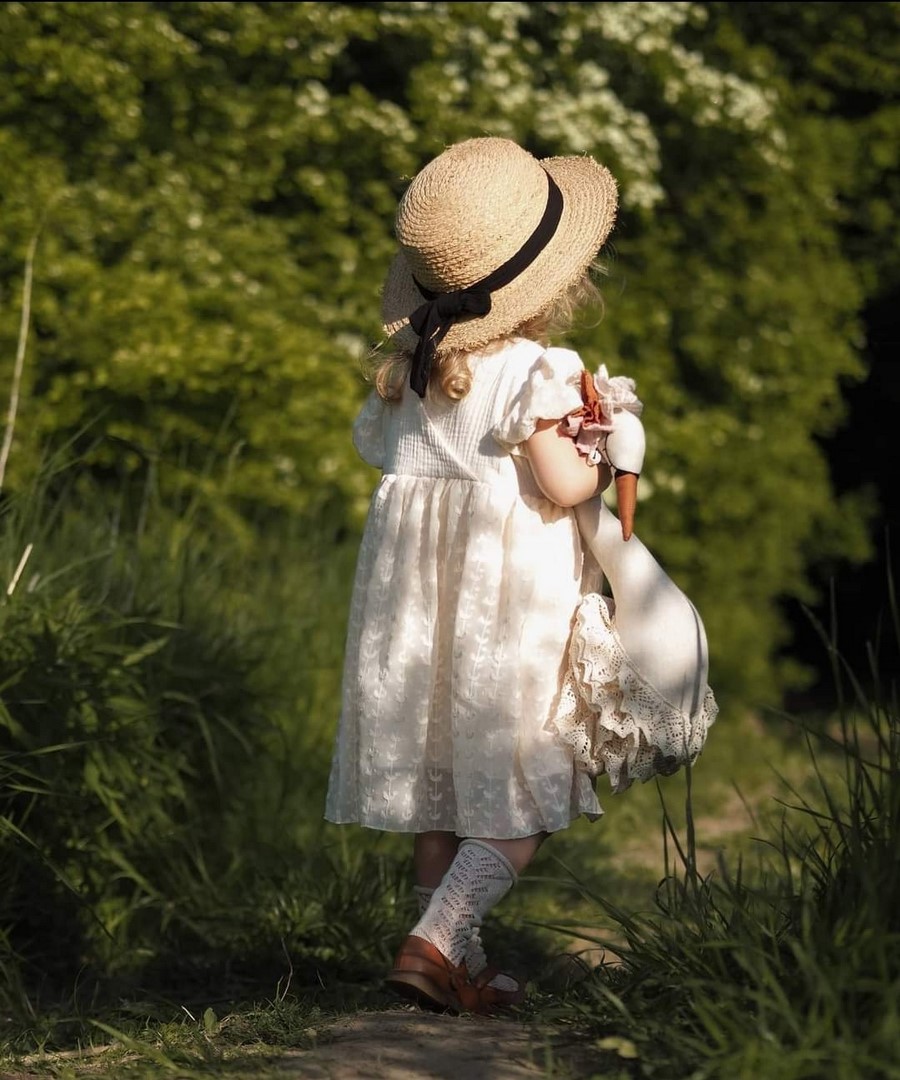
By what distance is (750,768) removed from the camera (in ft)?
20.3

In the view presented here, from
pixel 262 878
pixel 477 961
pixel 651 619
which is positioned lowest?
pixel 262 878

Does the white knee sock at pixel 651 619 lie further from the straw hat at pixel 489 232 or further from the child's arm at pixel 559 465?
the straw hat at pixel 489 232

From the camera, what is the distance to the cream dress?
278cm

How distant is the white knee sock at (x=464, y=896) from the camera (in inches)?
106

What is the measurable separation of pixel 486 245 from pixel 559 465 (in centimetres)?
43

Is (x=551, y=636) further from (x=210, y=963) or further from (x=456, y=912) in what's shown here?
(x=210, y=963)

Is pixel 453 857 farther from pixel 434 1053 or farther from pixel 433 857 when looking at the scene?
A: pixel 434 1053

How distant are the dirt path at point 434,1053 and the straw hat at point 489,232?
1212mm

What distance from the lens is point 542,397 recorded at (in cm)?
272

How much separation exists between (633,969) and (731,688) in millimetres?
5012

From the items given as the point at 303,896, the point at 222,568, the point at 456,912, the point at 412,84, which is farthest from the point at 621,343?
the point at 456,912

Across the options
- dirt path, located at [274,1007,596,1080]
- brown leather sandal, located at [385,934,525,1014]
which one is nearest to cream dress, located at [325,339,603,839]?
brown leather sandal, located at [385,934,525,1014]

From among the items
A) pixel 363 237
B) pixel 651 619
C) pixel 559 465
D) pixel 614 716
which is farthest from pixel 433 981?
pixel 363 237

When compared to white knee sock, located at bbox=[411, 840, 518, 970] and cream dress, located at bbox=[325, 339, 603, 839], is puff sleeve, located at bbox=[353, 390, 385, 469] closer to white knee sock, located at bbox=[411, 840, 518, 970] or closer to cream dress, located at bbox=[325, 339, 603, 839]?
cream dress, located at bbox=[325, 339, 603, 839]
